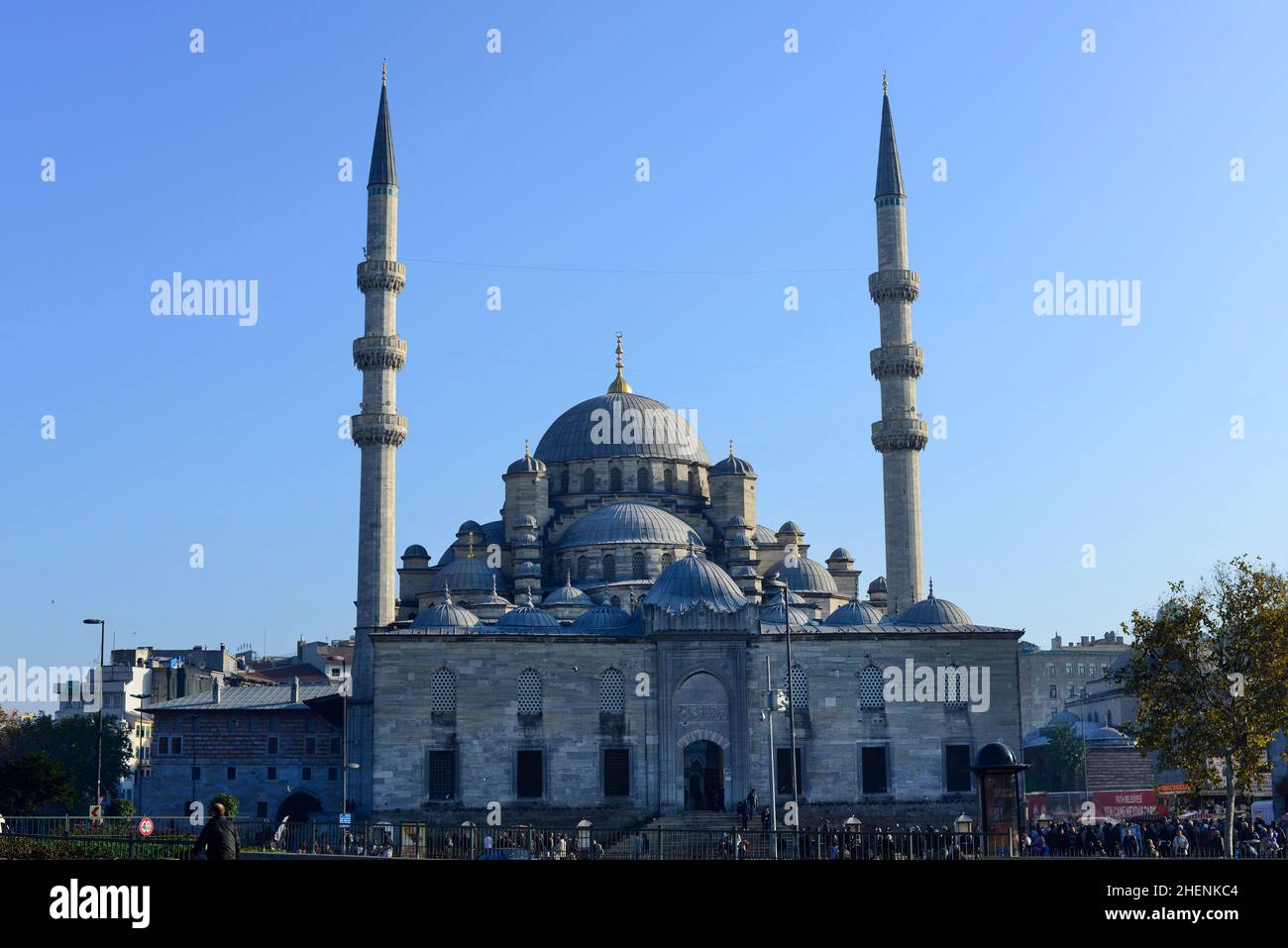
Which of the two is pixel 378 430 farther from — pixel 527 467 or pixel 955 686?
pixel 955 686

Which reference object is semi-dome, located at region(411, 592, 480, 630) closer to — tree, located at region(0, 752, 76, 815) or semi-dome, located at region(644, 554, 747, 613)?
semi-dome, located at region(644, 554, 747, 613)

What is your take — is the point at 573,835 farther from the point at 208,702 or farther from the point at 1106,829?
the point at 208,702

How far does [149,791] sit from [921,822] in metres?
29.3

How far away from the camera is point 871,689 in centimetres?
5069

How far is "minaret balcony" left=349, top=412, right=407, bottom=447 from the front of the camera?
57.5 meters

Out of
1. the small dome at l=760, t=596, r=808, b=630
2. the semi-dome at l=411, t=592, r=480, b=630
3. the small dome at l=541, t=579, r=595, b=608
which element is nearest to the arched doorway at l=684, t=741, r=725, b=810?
the small dome at l=760, t=596, r=808, b=630

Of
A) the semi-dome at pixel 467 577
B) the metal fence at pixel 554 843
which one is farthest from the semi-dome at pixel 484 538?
the metal fence at pixel 554 843

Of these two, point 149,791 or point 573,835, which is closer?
point 573,835

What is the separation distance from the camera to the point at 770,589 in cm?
6150

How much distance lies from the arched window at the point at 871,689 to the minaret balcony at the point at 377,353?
20480 mm

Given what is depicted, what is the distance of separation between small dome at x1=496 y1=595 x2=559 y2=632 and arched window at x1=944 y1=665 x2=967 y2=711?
12.4m

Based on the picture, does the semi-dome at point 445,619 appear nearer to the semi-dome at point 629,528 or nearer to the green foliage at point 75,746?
the semi-dome at point 629,528

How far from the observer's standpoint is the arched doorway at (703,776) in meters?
50.2
